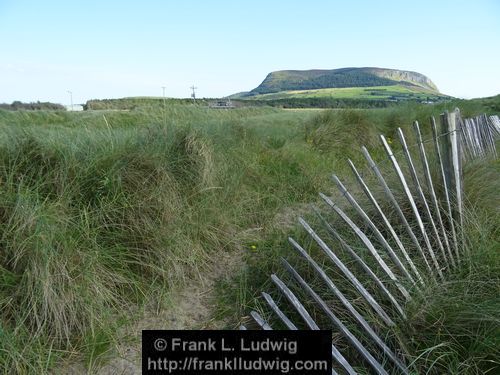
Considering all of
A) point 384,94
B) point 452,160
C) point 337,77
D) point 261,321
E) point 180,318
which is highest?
point 337,77

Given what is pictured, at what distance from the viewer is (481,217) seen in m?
2.66

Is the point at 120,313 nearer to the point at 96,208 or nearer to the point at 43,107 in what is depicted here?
the point at 96,208

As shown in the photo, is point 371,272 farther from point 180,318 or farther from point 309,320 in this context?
point 180,318

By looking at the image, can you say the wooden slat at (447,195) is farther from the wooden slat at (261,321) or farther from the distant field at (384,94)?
the distant field at (384,94)

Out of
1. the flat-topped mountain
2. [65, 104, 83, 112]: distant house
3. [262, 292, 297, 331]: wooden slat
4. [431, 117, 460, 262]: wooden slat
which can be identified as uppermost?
the flat-topped mountain

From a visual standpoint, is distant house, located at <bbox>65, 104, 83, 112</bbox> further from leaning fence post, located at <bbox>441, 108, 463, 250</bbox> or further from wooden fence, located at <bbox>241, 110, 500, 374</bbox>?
leaning fence post, located at <bbox>441, 108, 463, 250</bbox>

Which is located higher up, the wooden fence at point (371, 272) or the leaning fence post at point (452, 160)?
the leaning fence post at point (452, 160)

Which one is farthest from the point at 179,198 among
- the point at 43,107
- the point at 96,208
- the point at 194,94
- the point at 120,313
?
the point at 43,107

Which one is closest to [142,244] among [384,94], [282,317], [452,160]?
[282,317]

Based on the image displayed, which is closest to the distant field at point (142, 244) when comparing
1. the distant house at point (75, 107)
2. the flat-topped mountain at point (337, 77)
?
the distant house at point (75, 107)

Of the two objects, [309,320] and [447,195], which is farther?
[447,195]

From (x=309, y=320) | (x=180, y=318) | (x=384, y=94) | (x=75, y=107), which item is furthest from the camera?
(x=384, y=94)

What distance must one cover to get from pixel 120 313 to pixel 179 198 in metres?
1.10

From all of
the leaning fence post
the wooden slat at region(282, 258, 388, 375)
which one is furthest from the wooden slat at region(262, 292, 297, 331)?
the leaning fence post
